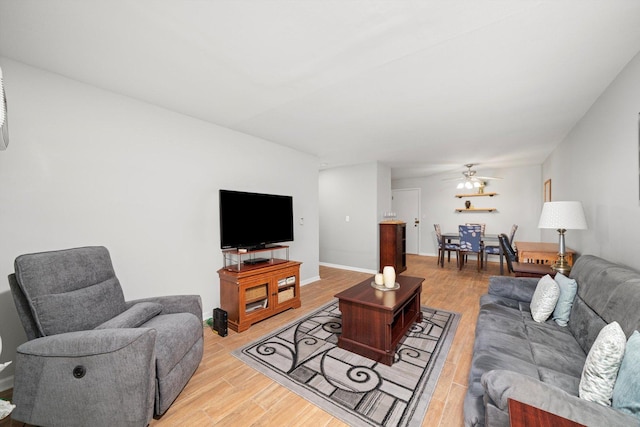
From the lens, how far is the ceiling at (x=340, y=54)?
1.37m

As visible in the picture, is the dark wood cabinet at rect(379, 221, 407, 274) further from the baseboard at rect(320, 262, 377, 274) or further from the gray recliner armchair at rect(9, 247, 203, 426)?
the gray recliner armchair at rect(9, 247, 203, 426)

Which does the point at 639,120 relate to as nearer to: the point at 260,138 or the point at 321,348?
the point at 321,348

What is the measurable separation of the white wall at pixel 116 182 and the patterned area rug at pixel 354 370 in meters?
1.24

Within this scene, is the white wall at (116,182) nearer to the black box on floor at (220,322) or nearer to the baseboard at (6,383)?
the baseboard at (6,383)

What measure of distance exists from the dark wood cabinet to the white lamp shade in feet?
9.02

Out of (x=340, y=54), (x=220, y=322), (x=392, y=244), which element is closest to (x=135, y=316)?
(x=220, y=322)

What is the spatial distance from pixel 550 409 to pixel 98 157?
332 centimetres

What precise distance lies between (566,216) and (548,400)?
204 centimetres

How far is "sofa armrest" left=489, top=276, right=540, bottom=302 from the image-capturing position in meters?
2.32

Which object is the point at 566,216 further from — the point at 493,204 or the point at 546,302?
the point at 493,204

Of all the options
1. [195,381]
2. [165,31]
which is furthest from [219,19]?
[195,381]

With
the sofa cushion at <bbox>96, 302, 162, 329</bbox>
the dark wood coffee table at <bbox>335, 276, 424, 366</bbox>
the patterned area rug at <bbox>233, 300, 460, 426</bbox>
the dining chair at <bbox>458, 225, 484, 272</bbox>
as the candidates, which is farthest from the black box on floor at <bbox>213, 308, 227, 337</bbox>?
the dining chair at <bbox>458, 225, 484, 272</bbox>

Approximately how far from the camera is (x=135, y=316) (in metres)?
1.73

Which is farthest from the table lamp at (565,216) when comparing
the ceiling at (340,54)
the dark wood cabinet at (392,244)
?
the dark wood cabinet at (392,244)
